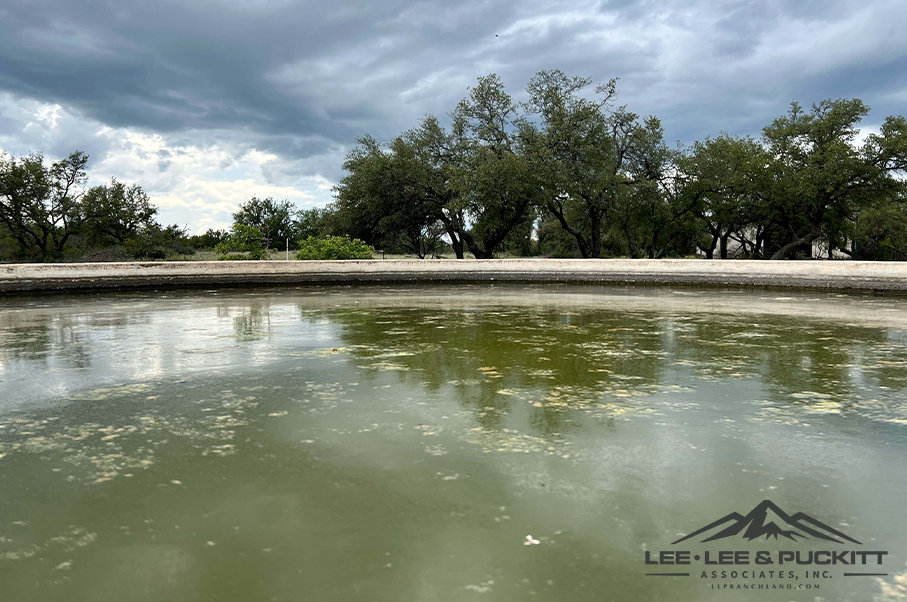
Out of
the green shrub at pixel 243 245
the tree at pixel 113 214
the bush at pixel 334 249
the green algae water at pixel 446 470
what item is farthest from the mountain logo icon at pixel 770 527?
the tree at pixel 113 214

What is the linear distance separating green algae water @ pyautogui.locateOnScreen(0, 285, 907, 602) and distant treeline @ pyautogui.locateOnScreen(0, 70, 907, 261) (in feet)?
74.5

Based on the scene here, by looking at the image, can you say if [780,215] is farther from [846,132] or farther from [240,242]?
[240,242]

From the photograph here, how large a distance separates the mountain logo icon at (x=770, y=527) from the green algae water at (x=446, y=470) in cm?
2

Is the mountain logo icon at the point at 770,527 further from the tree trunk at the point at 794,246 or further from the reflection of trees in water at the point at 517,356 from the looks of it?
the tree trunk at the point at 794,246

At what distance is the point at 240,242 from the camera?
93.1 feet

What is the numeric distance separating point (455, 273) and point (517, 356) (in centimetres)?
1568

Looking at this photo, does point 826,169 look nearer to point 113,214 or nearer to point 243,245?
point 243,245

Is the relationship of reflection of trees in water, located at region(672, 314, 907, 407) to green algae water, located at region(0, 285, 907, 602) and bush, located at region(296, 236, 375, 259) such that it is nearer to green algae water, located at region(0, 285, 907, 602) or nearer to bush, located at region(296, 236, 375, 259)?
green algae water, located at region(0, 285, 907, 602)

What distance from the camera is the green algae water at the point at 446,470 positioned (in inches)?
91.7

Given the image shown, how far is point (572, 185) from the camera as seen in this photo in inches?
1144

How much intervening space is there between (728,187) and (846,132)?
6.59 m

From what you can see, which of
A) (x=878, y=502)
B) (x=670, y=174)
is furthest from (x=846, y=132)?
(x=878, y=502)

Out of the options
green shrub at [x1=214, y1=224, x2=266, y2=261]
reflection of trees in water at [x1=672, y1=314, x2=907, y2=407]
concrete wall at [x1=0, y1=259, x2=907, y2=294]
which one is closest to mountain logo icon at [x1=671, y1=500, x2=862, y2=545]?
reflection of trees in water at [x1=672, y1=314, x2=907, y2=407]

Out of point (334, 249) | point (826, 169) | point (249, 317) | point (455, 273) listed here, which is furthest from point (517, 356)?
point (826, 169)
